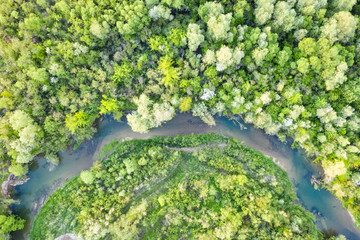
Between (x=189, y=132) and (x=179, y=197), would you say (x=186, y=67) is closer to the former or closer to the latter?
(x=189, y=132)

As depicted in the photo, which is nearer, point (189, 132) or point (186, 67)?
point (186, 67)

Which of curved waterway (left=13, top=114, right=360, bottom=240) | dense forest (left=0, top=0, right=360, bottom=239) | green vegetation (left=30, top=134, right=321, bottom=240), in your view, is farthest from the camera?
curved waterway (left=13, top=114, right=360, bottom=240)

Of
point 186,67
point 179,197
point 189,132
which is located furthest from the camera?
point 189,132

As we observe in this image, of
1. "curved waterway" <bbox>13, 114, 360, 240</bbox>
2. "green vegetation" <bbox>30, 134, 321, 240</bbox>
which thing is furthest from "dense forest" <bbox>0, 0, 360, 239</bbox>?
"green vegetation" <bbox>30, 134, 321, 240</bbox>

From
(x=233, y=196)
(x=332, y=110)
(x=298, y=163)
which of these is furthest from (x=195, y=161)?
(x=332, y=110)

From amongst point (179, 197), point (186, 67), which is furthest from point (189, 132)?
point (186, 67)

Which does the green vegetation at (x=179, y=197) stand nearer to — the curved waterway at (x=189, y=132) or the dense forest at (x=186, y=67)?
the curved waterway at (x=189, y=132)

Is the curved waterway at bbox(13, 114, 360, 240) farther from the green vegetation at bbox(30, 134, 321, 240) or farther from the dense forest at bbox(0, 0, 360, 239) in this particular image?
the dense forest at bbox(0, 0, 360, 239)
